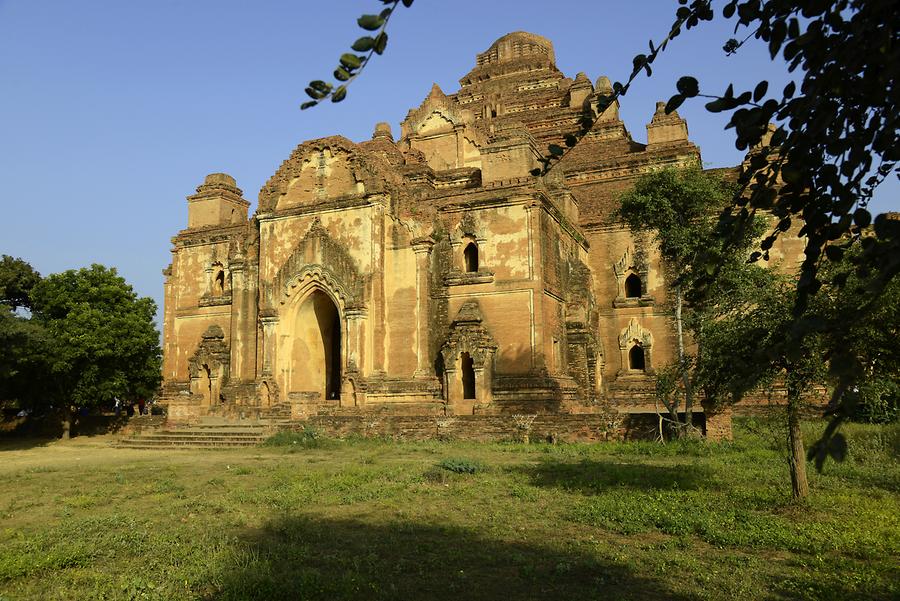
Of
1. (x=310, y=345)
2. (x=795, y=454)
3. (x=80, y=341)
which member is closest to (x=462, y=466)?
(x=795, y=454)

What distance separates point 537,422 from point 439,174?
13811 mm

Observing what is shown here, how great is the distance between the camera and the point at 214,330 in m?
28.2

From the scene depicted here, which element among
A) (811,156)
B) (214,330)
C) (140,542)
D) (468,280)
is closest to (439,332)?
(468,280)

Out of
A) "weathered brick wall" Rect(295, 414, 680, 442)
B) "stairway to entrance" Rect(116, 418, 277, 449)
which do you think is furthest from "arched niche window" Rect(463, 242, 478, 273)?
"stairway to entrance" Rect(116, 418, 277, 449)

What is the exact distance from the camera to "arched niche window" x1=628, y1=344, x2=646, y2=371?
→ 27.3 meters

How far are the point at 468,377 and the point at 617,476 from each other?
34.8ft

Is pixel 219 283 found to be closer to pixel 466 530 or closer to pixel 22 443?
pixel 22 443

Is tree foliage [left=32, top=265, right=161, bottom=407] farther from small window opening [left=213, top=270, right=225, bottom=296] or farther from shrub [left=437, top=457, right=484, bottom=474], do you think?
shrub [left=437, top=457, right=484, bottom=474]

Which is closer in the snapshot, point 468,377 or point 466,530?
point 466,530

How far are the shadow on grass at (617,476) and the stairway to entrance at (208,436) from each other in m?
11.1

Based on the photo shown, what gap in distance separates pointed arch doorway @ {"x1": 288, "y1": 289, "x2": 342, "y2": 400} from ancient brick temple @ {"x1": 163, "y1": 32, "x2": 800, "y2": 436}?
8 centimetres

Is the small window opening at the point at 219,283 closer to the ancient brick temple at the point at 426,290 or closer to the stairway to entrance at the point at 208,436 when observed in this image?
the ancient brick temple at the point at 426,290

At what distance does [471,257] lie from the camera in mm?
24531

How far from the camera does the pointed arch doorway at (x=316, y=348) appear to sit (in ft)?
86.0
